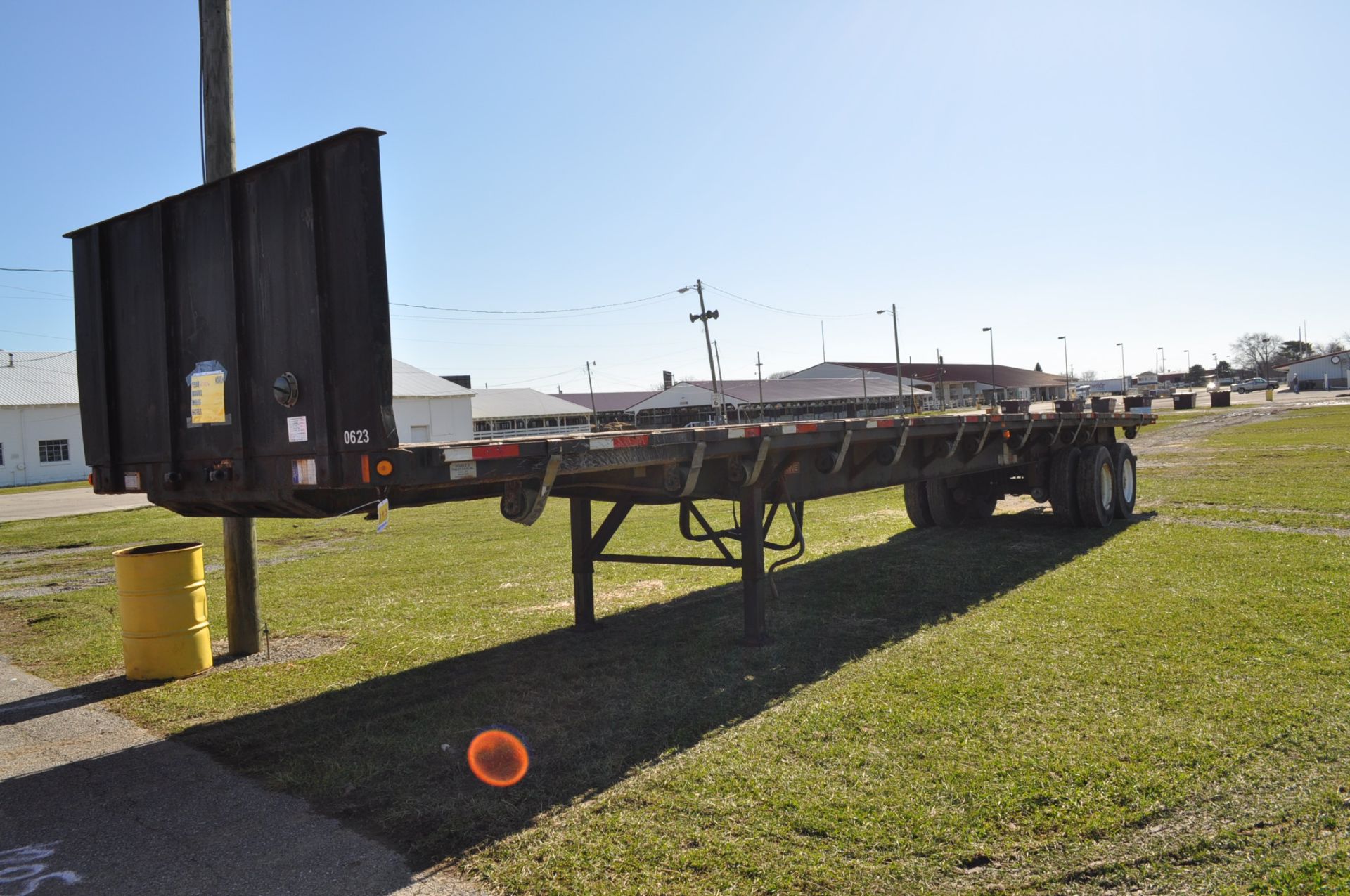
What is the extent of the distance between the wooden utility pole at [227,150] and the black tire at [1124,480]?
37.7 ft

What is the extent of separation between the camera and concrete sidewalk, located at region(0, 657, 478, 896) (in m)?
3.78

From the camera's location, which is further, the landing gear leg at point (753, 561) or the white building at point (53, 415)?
the white building at point (53, 415)

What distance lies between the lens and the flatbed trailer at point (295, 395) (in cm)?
462

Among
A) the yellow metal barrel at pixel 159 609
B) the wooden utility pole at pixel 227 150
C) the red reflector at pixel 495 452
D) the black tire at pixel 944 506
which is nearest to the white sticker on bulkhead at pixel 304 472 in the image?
the red reflector at pixel 495 452

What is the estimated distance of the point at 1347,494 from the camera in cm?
1414

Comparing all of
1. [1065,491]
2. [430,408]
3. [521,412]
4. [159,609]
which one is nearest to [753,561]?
[159,609]

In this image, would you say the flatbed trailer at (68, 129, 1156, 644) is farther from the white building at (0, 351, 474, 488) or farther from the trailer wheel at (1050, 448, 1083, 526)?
the white building at (0, 351, 474, 488)

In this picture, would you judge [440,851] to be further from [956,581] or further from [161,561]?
[956,581]

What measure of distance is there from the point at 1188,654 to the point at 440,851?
5.08 metres

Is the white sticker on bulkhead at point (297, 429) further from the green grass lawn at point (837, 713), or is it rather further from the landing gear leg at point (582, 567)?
the landing gear leg at point (582, 567)

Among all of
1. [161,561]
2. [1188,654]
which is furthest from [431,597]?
[1188,654]

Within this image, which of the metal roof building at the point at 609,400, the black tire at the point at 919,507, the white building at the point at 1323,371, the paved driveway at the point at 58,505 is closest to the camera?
the black tire at the point at 919,507

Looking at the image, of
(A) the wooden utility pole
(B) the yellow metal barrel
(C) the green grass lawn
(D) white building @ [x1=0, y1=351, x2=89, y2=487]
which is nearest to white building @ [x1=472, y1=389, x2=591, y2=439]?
(D) white building @ [x1=0, y1=351, x2=89, y2=487]

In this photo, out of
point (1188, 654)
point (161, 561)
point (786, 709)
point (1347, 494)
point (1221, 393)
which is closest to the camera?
point (786, 709)
